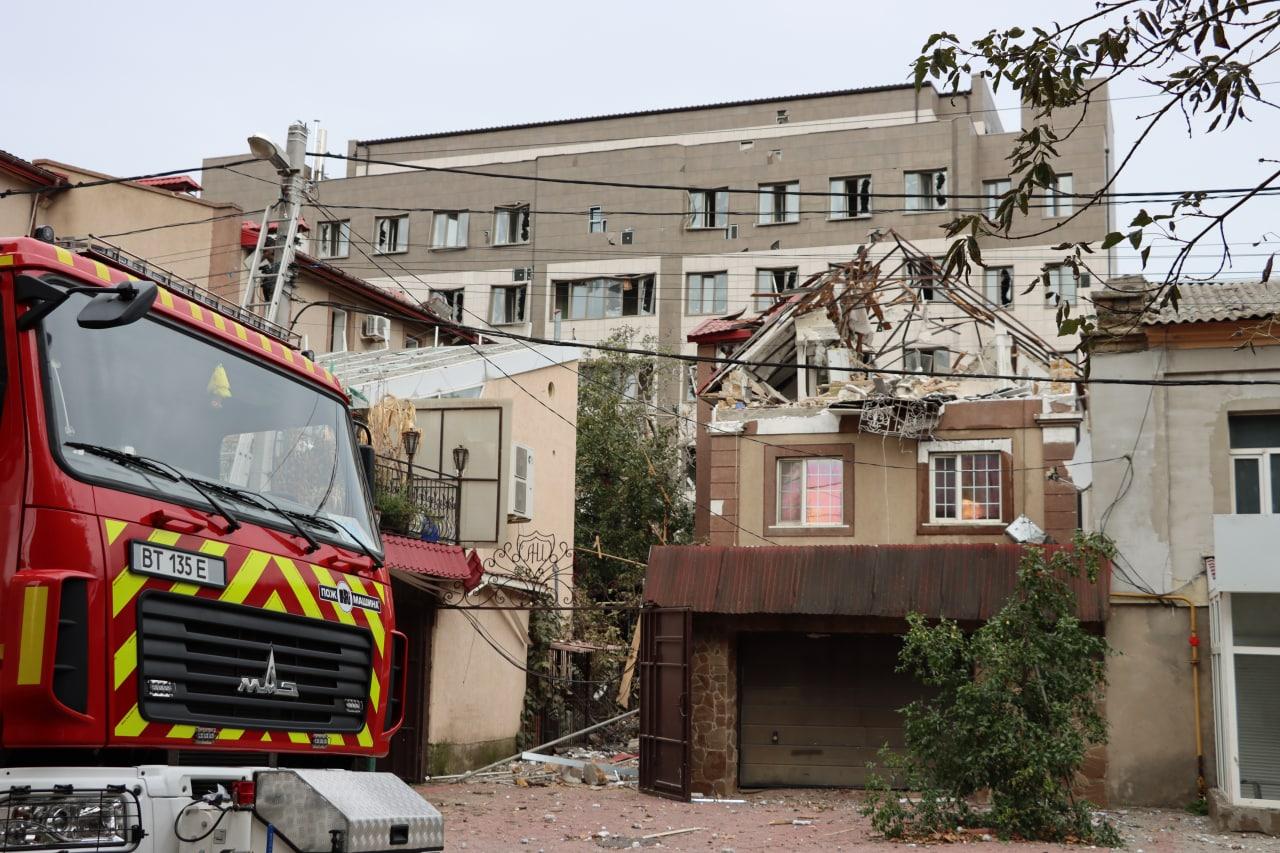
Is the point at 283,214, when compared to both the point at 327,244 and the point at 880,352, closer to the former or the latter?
the point at 880,352

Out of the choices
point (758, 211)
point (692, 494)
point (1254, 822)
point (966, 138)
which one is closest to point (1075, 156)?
point (966, 138)

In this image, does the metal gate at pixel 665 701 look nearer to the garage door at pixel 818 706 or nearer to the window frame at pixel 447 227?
the garage door at pixel 818 706

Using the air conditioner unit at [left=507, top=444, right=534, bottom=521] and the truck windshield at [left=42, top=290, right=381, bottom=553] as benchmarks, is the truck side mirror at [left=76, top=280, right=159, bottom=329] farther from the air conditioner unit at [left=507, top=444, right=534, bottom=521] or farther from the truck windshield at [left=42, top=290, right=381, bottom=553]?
the air conditioner unit at [left=507, top=444, right=534, bottom=521]

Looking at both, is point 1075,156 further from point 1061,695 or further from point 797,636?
point 1061,695

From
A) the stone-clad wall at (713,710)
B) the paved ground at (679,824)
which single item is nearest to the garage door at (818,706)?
the stone-clad wall at (713,710)

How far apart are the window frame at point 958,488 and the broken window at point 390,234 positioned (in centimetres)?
2865

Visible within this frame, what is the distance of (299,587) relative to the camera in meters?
6.91

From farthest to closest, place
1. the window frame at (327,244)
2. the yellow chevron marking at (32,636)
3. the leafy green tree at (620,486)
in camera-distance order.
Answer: the window frame at (327,244), the leafy green tree at (620,486), the yellow chevron marking at (32,636)

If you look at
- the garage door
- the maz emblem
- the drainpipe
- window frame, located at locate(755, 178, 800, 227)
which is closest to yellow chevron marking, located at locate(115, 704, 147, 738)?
the maz emblem

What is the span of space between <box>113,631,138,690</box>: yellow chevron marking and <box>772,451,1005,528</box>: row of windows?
21462mm

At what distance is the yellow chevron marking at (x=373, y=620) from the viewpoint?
24.6 feet

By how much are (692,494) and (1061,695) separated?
24.6m

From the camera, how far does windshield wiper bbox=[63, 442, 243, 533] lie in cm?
605

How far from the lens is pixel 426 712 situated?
20.0 meters
